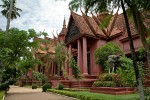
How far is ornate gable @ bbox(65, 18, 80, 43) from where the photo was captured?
2496 cm

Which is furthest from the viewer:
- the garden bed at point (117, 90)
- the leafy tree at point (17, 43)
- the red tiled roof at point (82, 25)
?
the red tiled roof at point (82, 25)

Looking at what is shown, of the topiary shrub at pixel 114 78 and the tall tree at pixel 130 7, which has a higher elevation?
the tall tree at pixel 130 7

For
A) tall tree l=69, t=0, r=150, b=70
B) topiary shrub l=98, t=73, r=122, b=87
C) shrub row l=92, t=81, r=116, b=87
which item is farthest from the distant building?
tall tree l=69, t=0, r=150, b=70

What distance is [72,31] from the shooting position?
1024 inches

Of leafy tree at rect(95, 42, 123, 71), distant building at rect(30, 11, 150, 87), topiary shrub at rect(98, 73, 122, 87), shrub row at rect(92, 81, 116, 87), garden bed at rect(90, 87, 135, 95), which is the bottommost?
garden bed at rect(90, 87, 135, 95)

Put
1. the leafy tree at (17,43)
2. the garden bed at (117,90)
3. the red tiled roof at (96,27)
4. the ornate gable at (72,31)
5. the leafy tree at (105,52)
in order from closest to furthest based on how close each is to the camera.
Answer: the garden bed at (117,90)
the leafy tree at (17,43)
the leafy tree at (105,52)
the red tiled roof at (96,27)
the ornate gable at (72,31)

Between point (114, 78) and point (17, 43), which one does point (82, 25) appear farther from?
point (114, 78)

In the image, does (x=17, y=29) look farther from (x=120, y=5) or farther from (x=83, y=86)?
(x=120, y=5)

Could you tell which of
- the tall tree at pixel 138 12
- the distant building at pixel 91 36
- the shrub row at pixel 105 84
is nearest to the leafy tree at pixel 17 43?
the distant building at pixel 91 36

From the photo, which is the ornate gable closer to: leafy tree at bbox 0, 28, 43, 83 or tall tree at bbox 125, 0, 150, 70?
leafy tree at bbox 0, 28, 43, 83

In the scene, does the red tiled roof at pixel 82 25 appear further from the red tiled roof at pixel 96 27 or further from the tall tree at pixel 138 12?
the tall tree at pixel 138 12

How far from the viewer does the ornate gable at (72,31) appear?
25.0 meters

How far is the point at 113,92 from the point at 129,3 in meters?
6.28

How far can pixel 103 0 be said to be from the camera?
10344 mm
